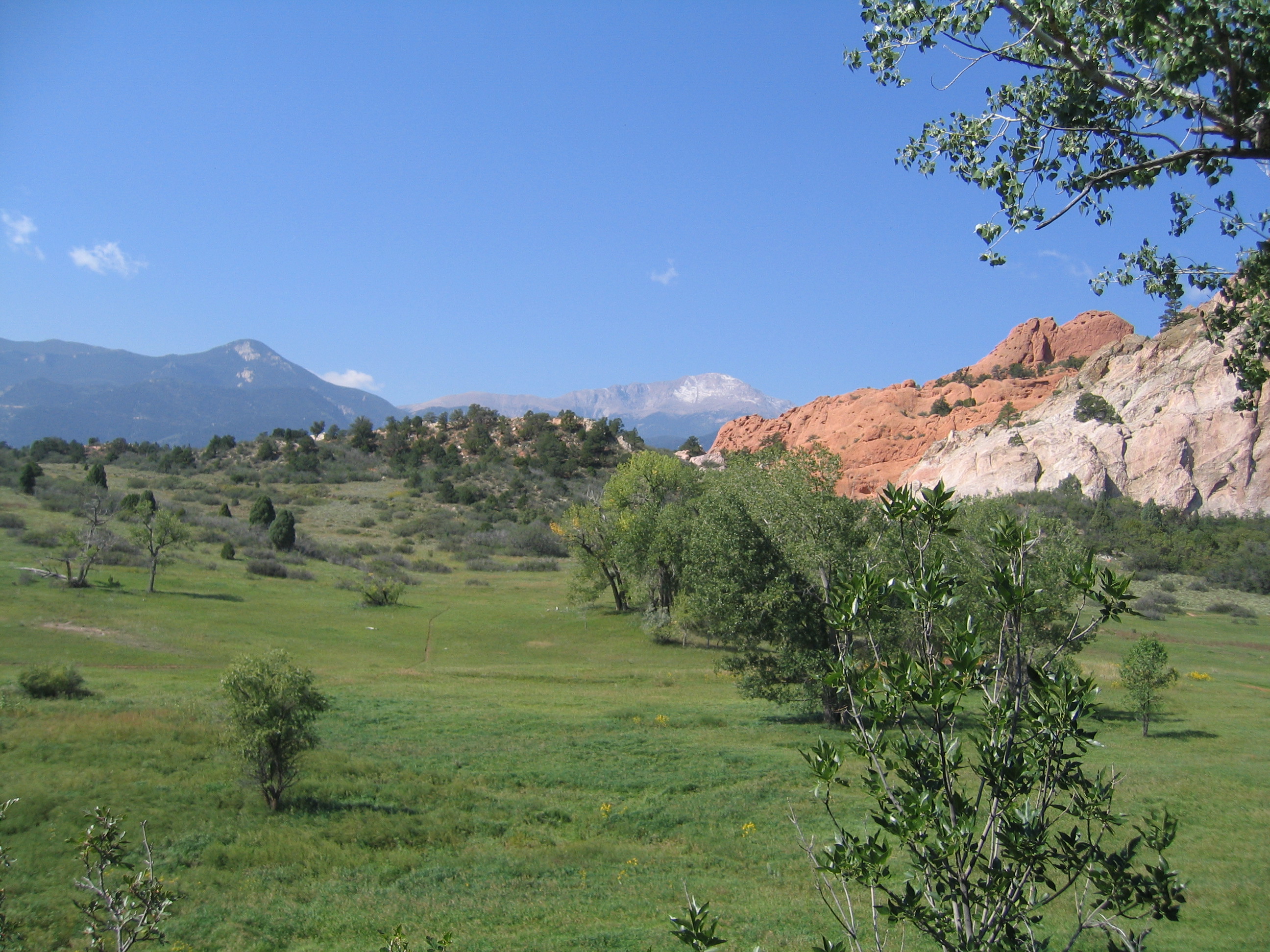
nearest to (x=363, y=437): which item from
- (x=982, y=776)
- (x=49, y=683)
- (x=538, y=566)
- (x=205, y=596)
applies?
(x=538, y=566)

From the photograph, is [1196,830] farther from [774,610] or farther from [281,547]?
[281,547]

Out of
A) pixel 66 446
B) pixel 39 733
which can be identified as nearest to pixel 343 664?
pixel 39 733

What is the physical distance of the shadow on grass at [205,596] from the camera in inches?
1570

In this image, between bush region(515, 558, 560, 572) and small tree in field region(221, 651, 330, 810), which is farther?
bush region(515, 558, 560, 572)

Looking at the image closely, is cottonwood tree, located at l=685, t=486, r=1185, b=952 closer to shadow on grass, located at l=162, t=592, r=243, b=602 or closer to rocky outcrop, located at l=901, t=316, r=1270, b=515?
shadow on grass, located at l=162, t=592, r=243, b=602

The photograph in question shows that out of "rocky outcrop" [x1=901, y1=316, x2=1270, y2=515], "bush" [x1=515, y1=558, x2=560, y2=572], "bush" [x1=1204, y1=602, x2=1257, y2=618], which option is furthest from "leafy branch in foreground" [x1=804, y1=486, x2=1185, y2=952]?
"bush" [x1=515, y1=558, x2=560, y2=572]

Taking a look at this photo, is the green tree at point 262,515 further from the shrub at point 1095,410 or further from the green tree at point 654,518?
the shrub at point 1095,410

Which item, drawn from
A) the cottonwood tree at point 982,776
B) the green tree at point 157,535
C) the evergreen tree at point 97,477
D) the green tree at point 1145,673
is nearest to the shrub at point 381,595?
the green tree at point 157,535

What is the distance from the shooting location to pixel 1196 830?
13.6 m

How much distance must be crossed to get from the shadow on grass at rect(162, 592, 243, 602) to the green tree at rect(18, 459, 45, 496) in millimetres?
32968

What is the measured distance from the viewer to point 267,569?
50.4 meters

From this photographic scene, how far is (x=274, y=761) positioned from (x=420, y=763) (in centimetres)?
420

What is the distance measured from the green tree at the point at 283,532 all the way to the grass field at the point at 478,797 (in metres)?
22.8

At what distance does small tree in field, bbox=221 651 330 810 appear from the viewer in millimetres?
14367
